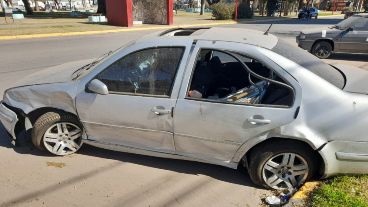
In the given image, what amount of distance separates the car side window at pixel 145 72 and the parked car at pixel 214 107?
11 mm

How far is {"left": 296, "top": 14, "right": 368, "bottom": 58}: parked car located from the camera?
36.6 ft

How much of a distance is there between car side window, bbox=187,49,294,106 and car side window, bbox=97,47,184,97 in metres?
0.24

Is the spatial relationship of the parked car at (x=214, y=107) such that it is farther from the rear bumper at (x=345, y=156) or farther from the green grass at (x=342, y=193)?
the green grass at (x=342, y=193)

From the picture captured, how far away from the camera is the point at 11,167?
3.97 m

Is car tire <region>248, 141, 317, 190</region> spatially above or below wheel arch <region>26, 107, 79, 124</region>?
below

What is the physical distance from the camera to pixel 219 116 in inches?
132

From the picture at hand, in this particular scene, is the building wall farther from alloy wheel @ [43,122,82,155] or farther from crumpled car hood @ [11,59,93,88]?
alloy wheel @ [43,122,82,155]

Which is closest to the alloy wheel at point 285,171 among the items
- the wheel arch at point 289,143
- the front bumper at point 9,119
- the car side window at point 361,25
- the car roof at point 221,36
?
the wheel arch at point 289,143

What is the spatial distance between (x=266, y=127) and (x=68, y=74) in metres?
2.48

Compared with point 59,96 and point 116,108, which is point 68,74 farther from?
point 116,108

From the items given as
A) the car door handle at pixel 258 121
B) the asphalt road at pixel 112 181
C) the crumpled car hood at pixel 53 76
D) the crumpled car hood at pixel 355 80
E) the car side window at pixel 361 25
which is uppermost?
the car side window at pixel 361 25

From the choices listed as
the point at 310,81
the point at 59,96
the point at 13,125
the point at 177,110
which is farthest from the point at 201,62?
the point at 13,125

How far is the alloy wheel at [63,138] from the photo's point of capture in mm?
4094

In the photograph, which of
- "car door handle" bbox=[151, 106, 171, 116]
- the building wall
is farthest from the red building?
"car door handle" bbox=[151, 106, 171, 116]
